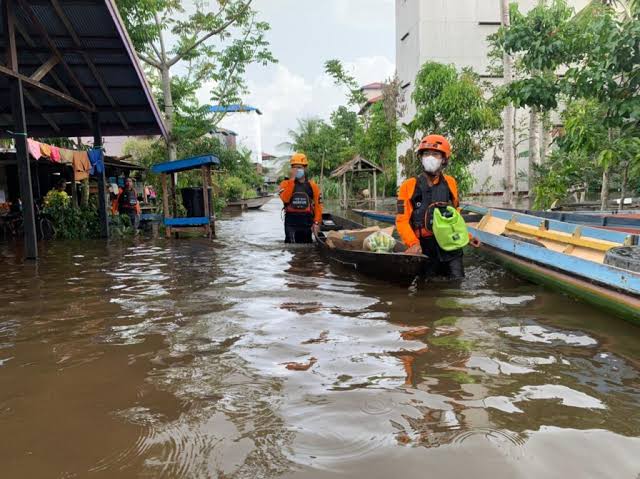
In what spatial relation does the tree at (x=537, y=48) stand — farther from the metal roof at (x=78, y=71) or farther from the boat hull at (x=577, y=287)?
the metal roof at (x=78, y=71)

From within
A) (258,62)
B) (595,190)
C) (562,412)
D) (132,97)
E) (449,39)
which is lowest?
(562,412)

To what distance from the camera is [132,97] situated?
42.1 feet

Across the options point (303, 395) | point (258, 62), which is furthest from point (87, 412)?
point (258, 62)

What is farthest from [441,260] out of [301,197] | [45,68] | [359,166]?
[359,166]

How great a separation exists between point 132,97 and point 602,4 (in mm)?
10750

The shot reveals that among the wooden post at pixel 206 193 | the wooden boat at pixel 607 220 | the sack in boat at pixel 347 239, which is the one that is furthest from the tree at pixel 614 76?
the wooden post at pixel 206 193

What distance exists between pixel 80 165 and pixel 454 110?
1030 centimetres

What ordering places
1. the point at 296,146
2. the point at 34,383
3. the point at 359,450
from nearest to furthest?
the point at 359,450
the point at 34,383
the point at 296,146

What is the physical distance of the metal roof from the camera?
9688 millimetres

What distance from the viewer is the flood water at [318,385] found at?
7.87ft

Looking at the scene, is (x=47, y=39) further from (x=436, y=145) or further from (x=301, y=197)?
(x=436, y=145)

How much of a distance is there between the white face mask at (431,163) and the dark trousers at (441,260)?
899 millimetres

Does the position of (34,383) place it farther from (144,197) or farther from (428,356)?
(144,197)

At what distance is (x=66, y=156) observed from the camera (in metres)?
13.2
